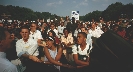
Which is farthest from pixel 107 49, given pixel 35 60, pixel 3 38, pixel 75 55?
pixel 75 55

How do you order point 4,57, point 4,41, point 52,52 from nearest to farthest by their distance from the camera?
1. point 4,57
2. point 4,41
3. point 52,52

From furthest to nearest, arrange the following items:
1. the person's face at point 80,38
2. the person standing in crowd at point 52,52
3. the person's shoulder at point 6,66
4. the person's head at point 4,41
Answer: the person's face at point 80,38 < the person standing in crowd at point 52,52 < the person's head at point 4,41 < the person's shoulder at point 6,66

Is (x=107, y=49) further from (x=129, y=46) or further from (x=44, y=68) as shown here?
(x=44, y=68)

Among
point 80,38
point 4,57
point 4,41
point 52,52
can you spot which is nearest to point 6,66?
point 4,57

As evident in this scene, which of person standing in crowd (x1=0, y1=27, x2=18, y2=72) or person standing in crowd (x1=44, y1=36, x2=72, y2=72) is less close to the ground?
person standing in crowd (x1=0, y1=27, x2=18, y2=72)

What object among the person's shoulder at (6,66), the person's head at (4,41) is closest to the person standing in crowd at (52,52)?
the person's head at (4,41)

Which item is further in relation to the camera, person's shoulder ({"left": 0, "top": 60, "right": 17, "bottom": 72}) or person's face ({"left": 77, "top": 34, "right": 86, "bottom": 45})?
person's face ({"left": 77, "top": 34, "right": 86, "bottom": 45})

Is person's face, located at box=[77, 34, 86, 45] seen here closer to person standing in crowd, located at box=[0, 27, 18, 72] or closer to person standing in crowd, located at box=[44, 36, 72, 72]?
person standing in crowd, located at box=[44, 36, 72, 72]

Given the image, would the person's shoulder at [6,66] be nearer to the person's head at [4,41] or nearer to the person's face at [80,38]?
the person's head at [4,41]

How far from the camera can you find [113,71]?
1737 mm

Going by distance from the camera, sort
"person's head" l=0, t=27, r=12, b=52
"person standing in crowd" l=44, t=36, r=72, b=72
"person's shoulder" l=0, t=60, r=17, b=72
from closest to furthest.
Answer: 1. "person's shoulder" l=0, t=60, r=17, b=72
2. "person's head" l=0, t=27, r=12, b=52
3. "person standing in crowd" l=44, t=36, r=72, b=72

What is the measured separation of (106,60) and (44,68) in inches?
83.4

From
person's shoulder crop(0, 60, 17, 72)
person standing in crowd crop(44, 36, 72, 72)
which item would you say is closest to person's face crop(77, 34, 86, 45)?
person standing in crowd crop(44, 36, 72, 72)

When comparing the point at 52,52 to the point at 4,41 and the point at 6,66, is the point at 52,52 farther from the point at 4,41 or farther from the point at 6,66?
the point at 6,66
